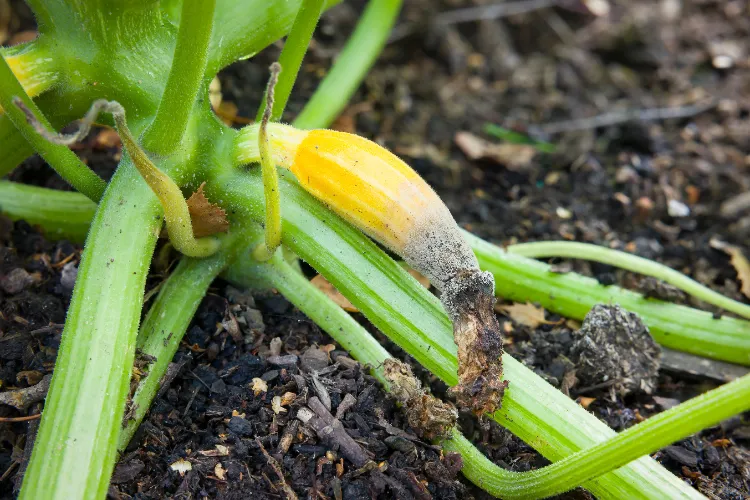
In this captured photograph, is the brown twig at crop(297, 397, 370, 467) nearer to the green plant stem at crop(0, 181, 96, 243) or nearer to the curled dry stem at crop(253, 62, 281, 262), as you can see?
the curled dry stem at crop(253, 62, 281, 262)

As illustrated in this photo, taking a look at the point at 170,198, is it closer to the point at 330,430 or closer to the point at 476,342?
the point at 330,430

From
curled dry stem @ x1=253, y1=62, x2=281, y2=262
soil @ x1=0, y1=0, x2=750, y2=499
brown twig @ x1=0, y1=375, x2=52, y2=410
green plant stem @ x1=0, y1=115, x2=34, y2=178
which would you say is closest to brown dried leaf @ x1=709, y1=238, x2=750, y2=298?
soil @ x1=0, y1=0, x2=750, y2=499

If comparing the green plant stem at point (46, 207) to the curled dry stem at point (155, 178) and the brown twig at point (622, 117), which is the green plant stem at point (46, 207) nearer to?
the curled dry stem at point (155, 178)

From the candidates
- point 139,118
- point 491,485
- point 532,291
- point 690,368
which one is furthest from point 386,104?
point 491,485

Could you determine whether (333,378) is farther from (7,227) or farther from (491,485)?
(7,227)

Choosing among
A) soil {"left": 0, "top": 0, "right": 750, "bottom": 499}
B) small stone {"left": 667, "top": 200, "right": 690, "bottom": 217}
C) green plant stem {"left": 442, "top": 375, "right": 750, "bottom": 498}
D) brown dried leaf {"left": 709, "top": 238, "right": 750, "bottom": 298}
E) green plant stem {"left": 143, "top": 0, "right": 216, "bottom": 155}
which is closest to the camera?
green plant stem {"left": 442, "top": 375, "right": 750, "bottom": 498}

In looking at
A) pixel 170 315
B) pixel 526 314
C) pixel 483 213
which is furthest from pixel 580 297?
pixel 170 315
